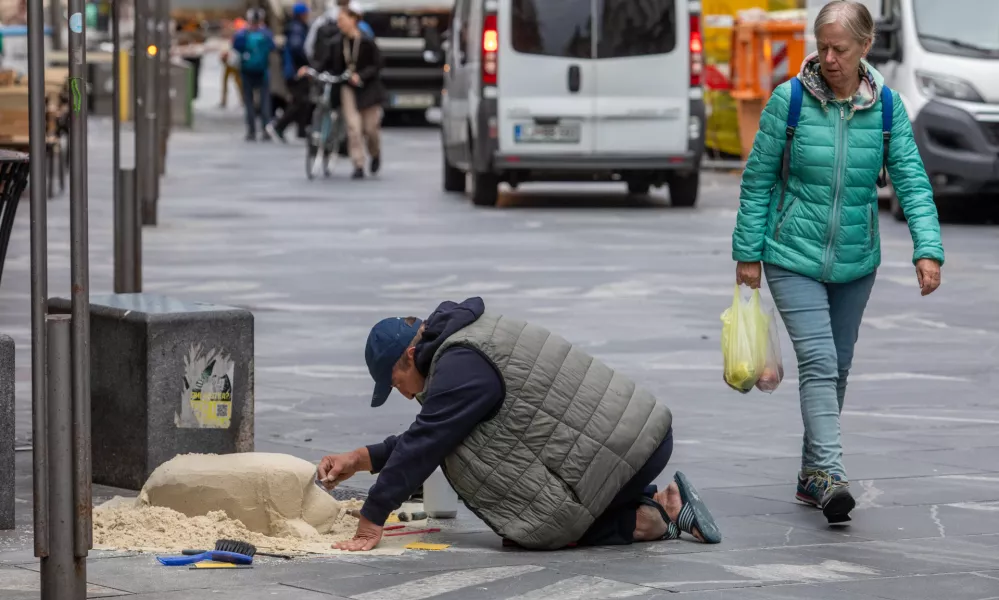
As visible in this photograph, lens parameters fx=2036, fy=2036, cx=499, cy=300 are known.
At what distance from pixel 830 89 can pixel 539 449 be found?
158 cm

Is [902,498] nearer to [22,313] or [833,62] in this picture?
[833,62]

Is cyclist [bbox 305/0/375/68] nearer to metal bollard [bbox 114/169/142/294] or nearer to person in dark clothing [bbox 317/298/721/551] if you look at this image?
metal bollard [bbox 114/169/142/294]

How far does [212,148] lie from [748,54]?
9.70 meters

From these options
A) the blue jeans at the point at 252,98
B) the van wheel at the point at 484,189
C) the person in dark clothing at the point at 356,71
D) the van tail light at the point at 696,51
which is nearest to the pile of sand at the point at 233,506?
the van wheel at the point at 484,189

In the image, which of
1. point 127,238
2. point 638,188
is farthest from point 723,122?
point 127,238

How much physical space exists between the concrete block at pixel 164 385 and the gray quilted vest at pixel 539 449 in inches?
50.6

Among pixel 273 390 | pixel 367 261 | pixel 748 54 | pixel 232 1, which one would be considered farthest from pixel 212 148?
pixel 232 1

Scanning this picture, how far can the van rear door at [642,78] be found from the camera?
19422 millimetres

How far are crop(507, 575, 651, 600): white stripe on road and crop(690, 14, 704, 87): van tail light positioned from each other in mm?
14543

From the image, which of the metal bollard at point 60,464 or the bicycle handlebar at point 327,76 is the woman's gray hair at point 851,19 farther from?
the bicycle handlebar at point 327,76

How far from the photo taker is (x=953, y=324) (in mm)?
11398

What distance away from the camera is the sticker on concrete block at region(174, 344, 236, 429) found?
6793mm

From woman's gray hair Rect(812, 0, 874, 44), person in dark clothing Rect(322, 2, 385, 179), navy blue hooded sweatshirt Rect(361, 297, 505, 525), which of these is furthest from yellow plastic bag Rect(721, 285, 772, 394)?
person in dark clothing Rect(322, 2, 385, 179)

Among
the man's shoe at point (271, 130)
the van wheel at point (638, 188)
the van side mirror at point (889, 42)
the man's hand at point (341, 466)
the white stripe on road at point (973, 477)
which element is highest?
the van side mirror at point (889, 42)
